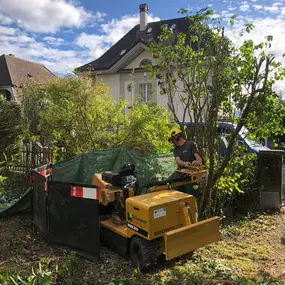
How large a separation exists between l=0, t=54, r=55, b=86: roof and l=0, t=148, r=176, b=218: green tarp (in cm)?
1809

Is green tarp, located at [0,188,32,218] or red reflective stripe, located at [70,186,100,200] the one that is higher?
red reflective stripe, located at [70,186,100,200]

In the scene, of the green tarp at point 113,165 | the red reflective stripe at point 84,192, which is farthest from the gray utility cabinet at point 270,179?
the red reflective stripe at point 84,192

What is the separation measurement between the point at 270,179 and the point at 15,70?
2546 cm

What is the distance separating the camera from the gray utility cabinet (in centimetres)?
670

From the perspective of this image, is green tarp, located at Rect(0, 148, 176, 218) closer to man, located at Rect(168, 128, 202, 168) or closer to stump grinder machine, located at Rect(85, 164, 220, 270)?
man, located at Rect(168, 128, 202, 168)

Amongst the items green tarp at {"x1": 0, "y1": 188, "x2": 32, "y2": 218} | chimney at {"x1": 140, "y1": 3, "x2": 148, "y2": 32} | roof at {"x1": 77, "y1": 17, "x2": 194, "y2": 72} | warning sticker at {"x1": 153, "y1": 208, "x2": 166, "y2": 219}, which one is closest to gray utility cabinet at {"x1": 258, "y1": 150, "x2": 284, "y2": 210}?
warning sticker at {"x1": 153, "y1": 208, "x2": 166, "y2": 219}

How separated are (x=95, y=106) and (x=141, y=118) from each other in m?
1.16

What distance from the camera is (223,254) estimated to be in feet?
15.2

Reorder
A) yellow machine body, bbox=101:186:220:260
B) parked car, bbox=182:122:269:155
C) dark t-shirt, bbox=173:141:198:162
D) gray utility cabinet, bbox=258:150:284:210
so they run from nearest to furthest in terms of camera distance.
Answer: yellow machine body, bbox=101:186:220:260 → dark t-shirt, bbox=173:141:198:162 → parked car, bbox=182:122:269:155 → gray utility cabinet, bbox=258:150:284:210

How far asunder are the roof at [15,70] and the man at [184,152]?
19639 mm

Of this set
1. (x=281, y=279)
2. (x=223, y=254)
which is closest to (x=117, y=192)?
(x=223, y=254)

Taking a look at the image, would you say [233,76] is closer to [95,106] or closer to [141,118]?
[141,118]

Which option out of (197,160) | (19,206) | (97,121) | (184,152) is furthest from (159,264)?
(97,121)

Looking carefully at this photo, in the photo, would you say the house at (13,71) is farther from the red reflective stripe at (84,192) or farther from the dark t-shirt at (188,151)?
the red reflective stripe at (84,192)
